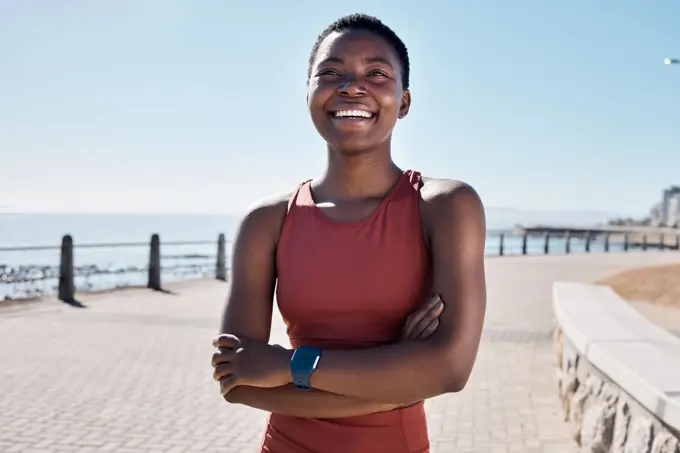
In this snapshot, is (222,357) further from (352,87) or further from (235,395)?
(352,87)

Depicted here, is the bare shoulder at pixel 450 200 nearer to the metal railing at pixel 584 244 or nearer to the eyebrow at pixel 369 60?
the eyebrow at pixel 369 60

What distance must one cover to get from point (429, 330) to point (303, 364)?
30cm

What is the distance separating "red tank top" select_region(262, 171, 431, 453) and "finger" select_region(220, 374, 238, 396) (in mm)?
150

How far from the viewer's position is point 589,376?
4891mm

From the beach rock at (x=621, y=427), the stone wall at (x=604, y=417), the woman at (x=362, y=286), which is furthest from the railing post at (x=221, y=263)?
the woman at (x=362, y=286)

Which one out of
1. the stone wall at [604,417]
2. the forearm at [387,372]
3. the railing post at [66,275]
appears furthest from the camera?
the railing post at [66,275]

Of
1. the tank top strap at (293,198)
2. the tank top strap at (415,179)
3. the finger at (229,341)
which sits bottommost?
the finger at (229,341)

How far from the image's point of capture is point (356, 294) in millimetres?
1704

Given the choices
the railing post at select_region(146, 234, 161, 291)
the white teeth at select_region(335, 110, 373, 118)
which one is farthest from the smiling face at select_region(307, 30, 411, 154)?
the railing post at select_region(146, 234, 161, 291)

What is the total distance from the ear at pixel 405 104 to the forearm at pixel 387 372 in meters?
0.62

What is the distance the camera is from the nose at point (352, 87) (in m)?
1.77

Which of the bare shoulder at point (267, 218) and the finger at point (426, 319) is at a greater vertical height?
the bare shoulder at point (267, 218)

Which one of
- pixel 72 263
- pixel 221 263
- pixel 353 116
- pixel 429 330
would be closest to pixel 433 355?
pixel 429 330

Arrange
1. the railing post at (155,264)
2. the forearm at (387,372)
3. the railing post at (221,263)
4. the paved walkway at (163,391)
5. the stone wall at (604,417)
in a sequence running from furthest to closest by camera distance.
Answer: the railing post at (221,263) < the railing post at (155,264) < the paved walkway at (163,391) < the stone wall at (604,417) < the forearm at (387,372)
